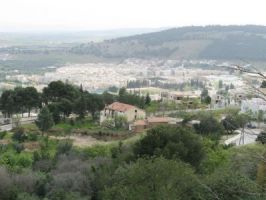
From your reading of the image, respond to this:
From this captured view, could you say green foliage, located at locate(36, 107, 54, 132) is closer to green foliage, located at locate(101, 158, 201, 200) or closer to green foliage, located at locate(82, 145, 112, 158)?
green foliage, located at locate(82, 145, 112, 158)

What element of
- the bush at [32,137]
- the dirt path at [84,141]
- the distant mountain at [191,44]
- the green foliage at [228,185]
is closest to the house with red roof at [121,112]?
the dirt path at [84,141]

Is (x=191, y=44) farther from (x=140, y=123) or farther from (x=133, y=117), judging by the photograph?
(x=140, y=123)

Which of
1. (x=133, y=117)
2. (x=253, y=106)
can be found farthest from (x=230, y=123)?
(x=253, y=106)

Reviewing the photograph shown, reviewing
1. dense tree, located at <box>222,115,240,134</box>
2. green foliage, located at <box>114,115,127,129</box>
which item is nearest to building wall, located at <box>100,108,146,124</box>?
green foliage, located at <box>114,115,127,129</box>

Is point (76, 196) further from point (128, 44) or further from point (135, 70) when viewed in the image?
point (128, 44)

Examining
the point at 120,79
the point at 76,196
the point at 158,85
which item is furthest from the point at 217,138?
the point at 120,79

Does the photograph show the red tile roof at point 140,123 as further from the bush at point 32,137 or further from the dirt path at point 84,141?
the bush at point 32,137
